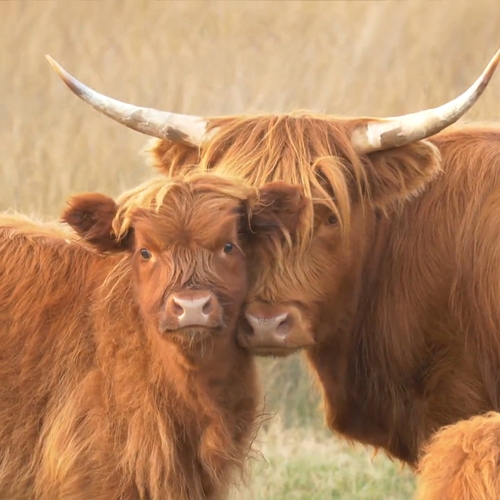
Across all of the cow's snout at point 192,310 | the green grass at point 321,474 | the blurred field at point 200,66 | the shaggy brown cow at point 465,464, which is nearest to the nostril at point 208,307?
the cow's snout at point 192,310

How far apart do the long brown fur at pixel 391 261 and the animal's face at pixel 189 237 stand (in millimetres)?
209

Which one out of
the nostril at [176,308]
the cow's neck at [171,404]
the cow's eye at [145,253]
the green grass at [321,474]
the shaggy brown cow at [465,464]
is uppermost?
the cow's eye at [145,253]

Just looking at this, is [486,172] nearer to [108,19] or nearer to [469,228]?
[469,228]

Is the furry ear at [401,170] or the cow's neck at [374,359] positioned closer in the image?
the furry ear at [401,170]

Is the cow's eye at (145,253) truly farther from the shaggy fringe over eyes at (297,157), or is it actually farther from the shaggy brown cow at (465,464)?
the shaggy brown cow at (465,464)

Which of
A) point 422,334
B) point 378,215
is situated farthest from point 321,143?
point 422,334

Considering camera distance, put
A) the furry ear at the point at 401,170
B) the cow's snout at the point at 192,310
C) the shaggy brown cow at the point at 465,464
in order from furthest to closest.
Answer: the furry ear at the point at 401,170
the cow's snout at the point at 192,310
the shaggy brown cow at the point at 465,464

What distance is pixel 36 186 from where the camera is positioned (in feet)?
40.0

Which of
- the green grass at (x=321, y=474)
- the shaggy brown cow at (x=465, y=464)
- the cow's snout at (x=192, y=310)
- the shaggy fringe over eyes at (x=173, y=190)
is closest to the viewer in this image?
the shaggy brown cow at (x=465, y=464)

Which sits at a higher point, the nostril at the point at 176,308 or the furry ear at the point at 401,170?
the furry ear at the point at 401,170

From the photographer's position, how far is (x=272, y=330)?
5.67 meters

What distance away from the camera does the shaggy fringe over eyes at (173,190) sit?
5617 millimetres

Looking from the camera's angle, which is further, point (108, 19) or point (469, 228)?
point (108, 19)

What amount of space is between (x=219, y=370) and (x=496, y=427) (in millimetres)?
1321
